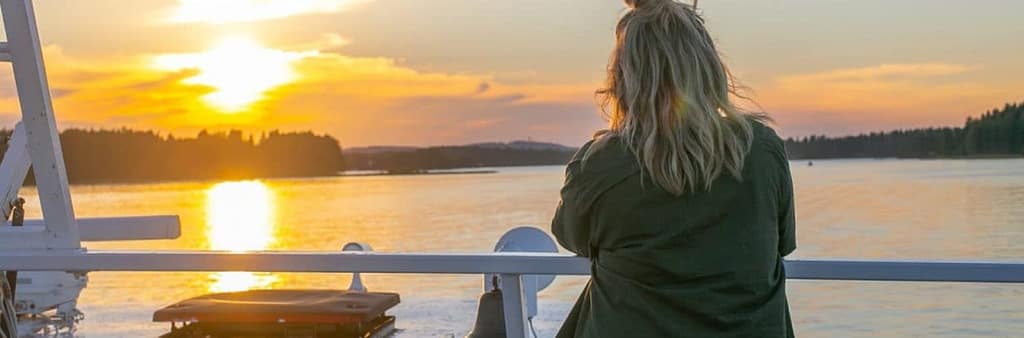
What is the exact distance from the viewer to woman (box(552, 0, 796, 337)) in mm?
2047

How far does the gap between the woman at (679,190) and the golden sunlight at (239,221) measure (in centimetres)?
677

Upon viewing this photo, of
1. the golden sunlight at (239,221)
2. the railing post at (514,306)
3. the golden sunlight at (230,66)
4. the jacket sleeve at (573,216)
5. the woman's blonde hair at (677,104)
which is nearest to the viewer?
the woman's blonde hair at (677,104)

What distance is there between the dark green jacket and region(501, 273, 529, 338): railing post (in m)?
0.61

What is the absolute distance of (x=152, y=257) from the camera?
294cm

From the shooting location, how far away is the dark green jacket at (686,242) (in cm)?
208

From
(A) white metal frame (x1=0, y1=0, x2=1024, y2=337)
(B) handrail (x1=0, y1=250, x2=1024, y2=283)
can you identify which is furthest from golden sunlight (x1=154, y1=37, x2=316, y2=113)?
(B) handrail (x1=0, y1=250, x2=1024, y2=283)

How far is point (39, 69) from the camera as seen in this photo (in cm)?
297

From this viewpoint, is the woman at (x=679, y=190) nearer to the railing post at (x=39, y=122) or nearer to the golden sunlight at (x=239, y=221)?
the railing post at (x=39, y=122)

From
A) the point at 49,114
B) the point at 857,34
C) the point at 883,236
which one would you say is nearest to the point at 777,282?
the point at 49,114

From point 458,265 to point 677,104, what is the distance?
2.77ft

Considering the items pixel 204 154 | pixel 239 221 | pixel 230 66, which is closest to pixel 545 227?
pixel 230 66

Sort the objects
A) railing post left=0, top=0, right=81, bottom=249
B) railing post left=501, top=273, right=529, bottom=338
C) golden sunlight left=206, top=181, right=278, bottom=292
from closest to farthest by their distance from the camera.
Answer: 1. railing post left=501, top=273, right=529, bottom=338
2. railing post left=0, top=0, right=81, bottom=249
3. golden sunlight left=206, top=181, right=278, bottom=292

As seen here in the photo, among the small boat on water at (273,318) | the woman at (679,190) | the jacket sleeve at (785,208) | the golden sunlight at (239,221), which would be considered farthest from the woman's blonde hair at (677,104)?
the golden sunlight at (239,221)

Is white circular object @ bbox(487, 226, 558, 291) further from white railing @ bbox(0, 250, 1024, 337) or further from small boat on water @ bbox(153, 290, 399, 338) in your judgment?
small boat on water @ bbox(153, 290, 399, 338)
